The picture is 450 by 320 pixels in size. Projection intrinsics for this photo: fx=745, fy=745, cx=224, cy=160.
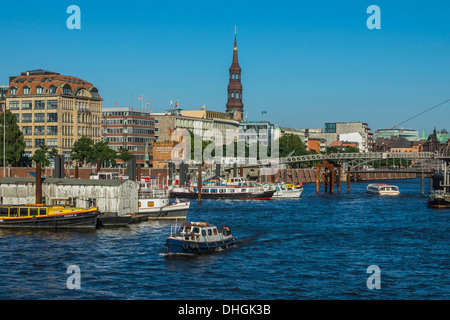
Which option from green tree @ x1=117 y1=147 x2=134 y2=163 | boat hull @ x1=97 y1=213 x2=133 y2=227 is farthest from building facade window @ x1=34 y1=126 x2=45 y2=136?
boat hull @ x1=97 y1=213 x2=133 y2=227

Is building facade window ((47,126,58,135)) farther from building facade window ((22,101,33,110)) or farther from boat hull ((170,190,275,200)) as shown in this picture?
boat hull ((170,190,275,200))

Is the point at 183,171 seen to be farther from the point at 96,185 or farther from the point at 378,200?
the point at 96,185

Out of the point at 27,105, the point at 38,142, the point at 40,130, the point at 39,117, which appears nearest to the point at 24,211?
the point at 38,142

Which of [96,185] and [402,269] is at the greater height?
[96,185]

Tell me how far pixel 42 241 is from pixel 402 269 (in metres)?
30.6

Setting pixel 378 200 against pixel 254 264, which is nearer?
pixel 254 264

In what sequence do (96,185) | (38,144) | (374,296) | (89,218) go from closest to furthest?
(374,296), (89,218), (96,185), (38,144)

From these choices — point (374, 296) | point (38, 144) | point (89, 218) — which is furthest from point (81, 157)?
point (374, 296)

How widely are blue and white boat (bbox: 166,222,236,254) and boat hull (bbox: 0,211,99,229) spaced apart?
1559 centimetres

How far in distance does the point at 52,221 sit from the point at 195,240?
1910 centimetres

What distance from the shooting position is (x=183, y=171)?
5325 inches

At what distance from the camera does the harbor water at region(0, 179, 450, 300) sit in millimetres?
46469

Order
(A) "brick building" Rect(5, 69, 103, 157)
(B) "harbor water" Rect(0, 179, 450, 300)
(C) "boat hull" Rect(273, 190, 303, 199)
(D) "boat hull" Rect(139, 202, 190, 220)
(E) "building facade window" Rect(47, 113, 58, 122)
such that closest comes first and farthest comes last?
1. (B) "harbor water" Rect(0, 179, 450, 300)
2. (D) "boat hull" Rect(139, 202, 190, 220)
3. (C) "boat hull" Rect(273, 190, 303, 199)
4. (E) "building facade window" Rect(47, 113, 58, 122)
5. (A) "brick building" Rect(5, 69, 103, 157)

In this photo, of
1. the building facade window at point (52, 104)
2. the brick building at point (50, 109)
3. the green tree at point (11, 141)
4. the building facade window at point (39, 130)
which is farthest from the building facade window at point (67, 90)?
the green tree at point (11, 141)
